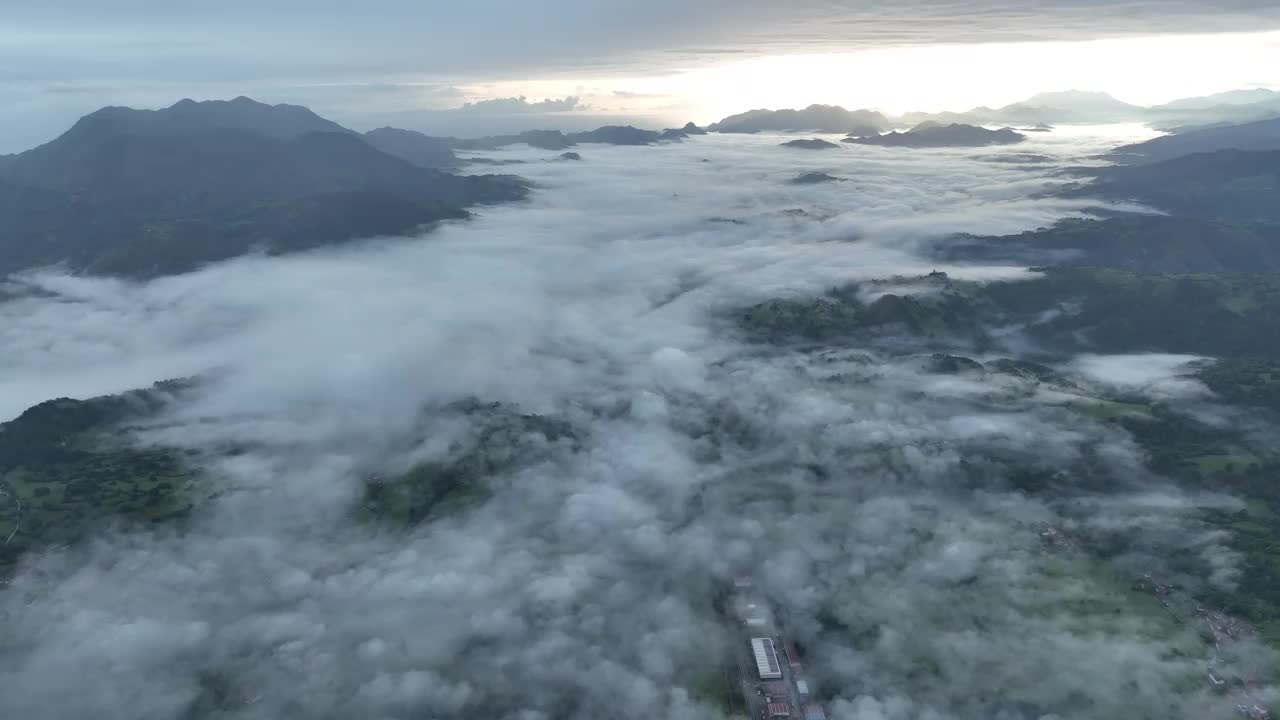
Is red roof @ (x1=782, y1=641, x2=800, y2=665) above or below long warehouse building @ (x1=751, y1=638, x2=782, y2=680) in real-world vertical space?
below

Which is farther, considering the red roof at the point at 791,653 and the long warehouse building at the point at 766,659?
the red roof at the point at 791,653

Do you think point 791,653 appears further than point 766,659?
Yes

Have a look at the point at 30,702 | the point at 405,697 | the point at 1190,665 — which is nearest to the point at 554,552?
the point at 405,697

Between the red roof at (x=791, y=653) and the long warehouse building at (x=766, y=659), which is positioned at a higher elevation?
the long warehouse building at (x=766, y=659)

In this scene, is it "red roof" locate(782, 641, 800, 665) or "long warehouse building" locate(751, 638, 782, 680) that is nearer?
"long warehouse building" locate(751, 638, 782, 680)

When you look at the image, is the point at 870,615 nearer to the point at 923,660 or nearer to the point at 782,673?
the point at 923,660

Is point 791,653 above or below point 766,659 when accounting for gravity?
below

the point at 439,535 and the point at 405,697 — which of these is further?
Answer: the point at 439,535

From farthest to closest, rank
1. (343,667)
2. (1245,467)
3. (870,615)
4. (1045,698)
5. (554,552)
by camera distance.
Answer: (1245,467) < (554,552) < (870,615) < (343,667) < (1045,698)
